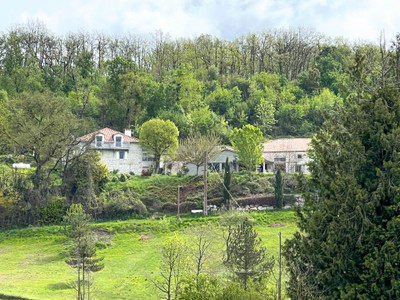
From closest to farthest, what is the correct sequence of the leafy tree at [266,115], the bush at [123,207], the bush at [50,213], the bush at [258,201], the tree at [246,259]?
the tree at [246,259] < the bush at [50,213] < the bush at [123,207] < the bush at [258,201] < the leafy tree at [266,115]

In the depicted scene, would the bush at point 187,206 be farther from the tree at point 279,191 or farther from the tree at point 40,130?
the tree at point 40,130

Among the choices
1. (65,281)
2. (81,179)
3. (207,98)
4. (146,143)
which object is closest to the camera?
(65,281)

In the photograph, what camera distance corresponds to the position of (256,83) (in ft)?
255

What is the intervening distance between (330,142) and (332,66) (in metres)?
61.0

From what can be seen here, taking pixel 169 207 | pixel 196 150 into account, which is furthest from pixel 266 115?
pixel 169 207

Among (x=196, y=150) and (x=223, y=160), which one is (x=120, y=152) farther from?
(x=223, y=160)

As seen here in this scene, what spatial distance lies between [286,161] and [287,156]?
500mm

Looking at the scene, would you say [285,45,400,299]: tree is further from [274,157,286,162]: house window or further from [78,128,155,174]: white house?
[274,157,286,162]: house window

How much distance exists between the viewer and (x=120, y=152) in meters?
56.8

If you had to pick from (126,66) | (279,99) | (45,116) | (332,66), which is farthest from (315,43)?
(45,116)

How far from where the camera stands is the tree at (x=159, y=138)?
5500 cm

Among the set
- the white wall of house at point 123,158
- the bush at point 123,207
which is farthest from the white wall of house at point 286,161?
the bush at point 123,207

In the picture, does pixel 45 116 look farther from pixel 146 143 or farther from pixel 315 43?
pixel 315 43

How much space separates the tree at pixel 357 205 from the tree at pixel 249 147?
3487cm
